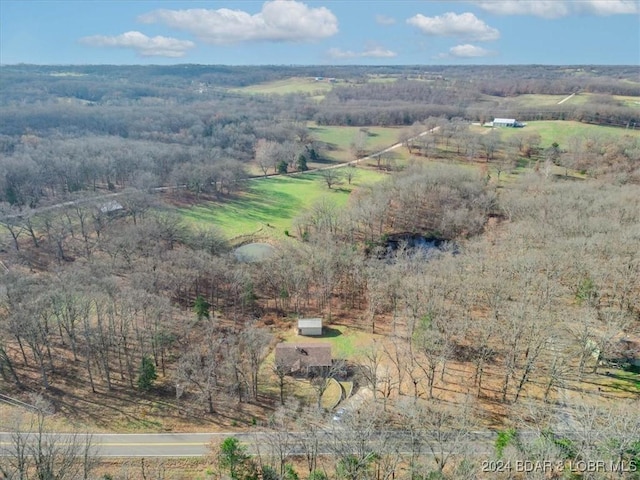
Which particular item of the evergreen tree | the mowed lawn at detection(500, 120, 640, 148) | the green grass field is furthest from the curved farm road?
the evergreen tree

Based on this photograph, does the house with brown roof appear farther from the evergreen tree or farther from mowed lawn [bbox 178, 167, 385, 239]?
mowed lawn [bbox 178, 167, 385, 239]

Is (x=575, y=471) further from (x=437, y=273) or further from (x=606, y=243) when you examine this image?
(x=606, y=243)

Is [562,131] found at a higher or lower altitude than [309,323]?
higher

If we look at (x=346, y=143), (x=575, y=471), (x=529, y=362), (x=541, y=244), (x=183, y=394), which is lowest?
(x=183, y=394)

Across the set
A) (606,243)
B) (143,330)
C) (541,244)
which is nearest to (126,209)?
(143,330)

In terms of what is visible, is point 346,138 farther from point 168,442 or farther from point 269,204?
point 168,442

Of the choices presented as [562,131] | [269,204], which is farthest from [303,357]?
[562,131]

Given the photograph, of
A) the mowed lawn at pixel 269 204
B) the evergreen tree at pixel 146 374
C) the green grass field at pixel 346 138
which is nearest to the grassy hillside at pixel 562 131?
the green grass field at pixel 346 138
